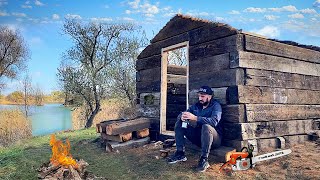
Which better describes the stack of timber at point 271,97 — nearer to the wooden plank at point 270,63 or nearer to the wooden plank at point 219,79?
the wooden plank at point 270,63

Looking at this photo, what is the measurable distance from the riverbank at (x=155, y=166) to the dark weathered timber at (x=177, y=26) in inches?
130

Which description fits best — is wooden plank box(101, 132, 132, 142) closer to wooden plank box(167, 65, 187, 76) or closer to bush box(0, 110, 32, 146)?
wooden plank box(167, 65, 187, 76)

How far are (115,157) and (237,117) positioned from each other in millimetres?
3308

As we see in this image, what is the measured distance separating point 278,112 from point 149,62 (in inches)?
170

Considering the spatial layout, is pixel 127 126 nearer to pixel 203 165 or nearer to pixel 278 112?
pixel 203 165

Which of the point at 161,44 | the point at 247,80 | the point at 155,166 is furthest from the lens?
the point at 161,44

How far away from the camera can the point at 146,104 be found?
8789 millimetres

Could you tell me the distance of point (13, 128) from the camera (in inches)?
627

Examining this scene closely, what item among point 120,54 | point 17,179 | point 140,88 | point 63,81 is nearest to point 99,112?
point 63,81

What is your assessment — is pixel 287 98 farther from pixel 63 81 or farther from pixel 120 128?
pixel 63 81

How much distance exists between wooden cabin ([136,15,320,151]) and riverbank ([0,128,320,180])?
0.67 m

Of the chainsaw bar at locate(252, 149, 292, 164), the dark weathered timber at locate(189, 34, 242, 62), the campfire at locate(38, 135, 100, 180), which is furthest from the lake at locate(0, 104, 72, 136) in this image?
the chainsaw bar at locate(252, 149, 292, 164)

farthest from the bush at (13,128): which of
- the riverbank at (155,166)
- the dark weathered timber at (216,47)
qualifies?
the dark weathered timber at (216,47)

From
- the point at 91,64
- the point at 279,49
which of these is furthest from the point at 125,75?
the point at 279,49
